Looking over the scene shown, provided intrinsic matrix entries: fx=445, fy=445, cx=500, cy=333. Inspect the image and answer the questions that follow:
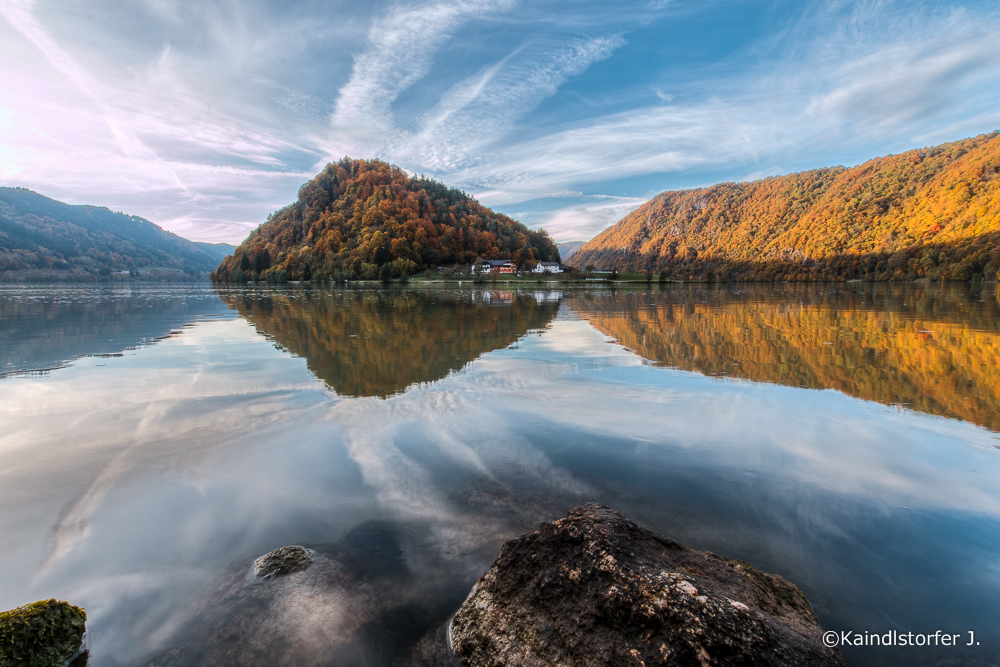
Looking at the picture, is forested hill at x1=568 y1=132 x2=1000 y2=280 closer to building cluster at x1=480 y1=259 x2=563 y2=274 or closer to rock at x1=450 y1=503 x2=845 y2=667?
building cluster at x1=480 y1=259 x2=563 y2=274

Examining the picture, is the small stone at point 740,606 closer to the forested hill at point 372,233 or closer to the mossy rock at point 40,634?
the mossy rock at point 40,634

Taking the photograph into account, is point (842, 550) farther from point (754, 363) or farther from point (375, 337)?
point (375, 337)

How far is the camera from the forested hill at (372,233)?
137375mm

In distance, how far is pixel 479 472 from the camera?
572 centimetres

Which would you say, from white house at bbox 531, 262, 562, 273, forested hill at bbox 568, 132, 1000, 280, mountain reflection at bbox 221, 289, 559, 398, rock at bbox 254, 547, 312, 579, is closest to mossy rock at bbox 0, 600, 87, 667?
rock at bbox 254, 547, 312, 579

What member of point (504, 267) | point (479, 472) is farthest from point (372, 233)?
point (479, 472)

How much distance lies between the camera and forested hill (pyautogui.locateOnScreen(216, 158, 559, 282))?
13738 centimetres

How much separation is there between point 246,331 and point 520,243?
16292 centimetres

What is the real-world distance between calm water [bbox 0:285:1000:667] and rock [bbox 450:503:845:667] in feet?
1.73

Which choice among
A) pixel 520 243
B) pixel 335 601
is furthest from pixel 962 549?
pixel 520 243

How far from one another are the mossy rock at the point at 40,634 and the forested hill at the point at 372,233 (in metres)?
129

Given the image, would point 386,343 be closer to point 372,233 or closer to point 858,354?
point 858,354

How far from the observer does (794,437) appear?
6.75 metres

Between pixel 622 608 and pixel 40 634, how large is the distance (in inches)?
146
